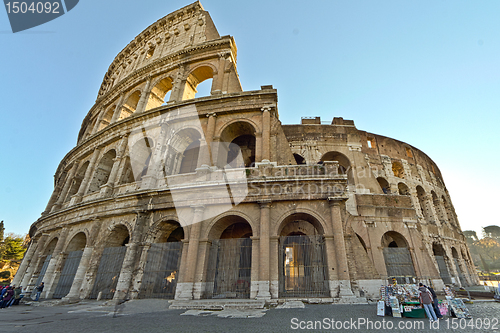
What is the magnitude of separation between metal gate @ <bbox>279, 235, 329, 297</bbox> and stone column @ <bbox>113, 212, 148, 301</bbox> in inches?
248

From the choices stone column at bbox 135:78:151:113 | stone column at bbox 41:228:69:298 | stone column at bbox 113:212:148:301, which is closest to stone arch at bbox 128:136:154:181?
stone column at bbox 135:78:151:113

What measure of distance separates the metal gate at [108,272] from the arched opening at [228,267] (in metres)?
4.46

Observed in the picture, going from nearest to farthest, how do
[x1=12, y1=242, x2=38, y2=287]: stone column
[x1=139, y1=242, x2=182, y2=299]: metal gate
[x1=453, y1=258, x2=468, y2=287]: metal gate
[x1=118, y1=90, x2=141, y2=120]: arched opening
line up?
[x1=139, y1=242, x2=182, y2=299]: metal gate < [x1=12, y1=242, x2=38, y2=287]: stone column < [x1=118, y1=90, x2=141, y2=120]: arched opening < [x1=453, y1=258, x2=468, y2=287]: metal gate

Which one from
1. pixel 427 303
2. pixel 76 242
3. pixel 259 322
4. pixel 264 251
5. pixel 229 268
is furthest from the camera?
pixel 76 242

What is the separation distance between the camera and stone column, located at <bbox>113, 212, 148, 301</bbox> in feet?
31.3

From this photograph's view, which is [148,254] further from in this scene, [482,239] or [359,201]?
[482,239]

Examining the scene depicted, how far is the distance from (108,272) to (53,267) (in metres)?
4.46

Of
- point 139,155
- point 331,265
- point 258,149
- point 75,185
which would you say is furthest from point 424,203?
point 75,185

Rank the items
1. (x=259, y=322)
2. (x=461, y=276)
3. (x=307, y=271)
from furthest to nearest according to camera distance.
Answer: (x=461, y=276)
(x=307, y=271)
(x=259, y=322)

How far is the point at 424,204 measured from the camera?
62.1ft

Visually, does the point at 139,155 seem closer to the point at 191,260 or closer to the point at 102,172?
the point at 102,172

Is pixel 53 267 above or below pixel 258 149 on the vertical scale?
below

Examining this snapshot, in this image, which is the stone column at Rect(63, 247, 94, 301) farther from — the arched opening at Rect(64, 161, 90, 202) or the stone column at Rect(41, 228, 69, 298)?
the arched opening at Rect(64, 161, 90, 202)

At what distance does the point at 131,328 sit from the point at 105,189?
30.5ft
